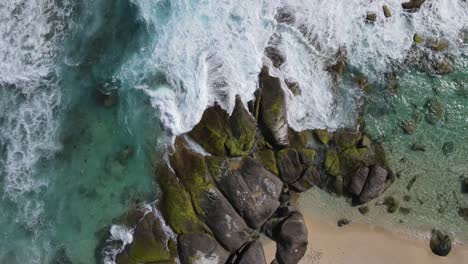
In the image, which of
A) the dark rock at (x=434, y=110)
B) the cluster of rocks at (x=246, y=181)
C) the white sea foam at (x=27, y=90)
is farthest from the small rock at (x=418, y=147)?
the white sea foam at (x=27, y=90)

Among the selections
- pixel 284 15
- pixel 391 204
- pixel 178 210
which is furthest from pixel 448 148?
pixel 178 210

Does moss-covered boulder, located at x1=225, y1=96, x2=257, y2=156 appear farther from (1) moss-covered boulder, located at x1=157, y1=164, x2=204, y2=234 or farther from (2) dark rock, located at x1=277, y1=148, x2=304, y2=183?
(1) moss-covered boulder, located at x1=157, y1=164, x2=204, y2=234

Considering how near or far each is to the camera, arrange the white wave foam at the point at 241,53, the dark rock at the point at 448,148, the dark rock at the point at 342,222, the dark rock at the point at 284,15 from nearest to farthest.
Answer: the dark rock at the point at 342,222 < the white wave foam at the point at 241,53 < the dark rock at the point at 284,15 < the dark rock at the point at 448,148

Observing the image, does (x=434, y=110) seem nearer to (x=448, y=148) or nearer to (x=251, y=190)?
(x=448, y=148)

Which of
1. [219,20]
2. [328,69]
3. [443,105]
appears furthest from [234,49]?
[443,105]

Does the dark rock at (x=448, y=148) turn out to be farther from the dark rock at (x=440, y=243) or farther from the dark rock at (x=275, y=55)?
the dark rock at (x=275, y=55)

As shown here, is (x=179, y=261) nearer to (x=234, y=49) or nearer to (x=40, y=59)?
(x=234, y=49)
